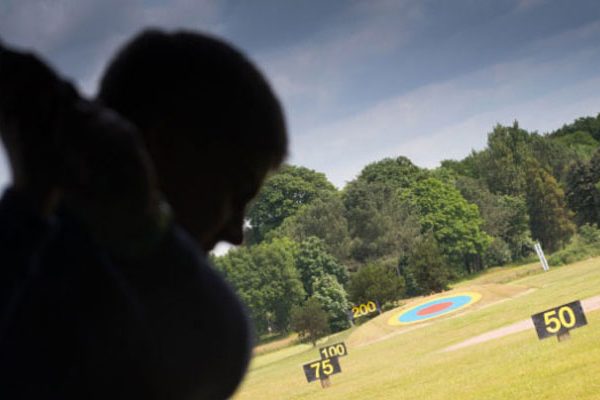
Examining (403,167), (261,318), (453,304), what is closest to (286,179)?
(403,167)

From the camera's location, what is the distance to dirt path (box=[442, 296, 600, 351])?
460 inches

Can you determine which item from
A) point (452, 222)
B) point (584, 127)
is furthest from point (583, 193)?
point (584, 127)

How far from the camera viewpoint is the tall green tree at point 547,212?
33.8m

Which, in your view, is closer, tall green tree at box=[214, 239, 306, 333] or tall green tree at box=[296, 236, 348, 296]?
tall green tree at box=[214, 239, 306, 333]

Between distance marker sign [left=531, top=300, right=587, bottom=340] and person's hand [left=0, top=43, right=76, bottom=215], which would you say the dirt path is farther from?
person's hand [left=0, top=43, right=76, bottom=215]

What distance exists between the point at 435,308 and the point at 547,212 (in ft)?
52.9

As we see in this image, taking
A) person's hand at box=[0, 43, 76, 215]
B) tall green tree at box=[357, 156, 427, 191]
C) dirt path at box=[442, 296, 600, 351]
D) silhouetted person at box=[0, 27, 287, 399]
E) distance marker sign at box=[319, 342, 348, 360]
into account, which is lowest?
dirt path at box=[442, 296, 600, 351]

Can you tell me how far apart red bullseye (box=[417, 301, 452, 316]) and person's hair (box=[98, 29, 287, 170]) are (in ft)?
67.1

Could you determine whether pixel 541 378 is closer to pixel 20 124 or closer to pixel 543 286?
pixel 20 124

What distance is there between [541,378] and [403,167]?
104 feet

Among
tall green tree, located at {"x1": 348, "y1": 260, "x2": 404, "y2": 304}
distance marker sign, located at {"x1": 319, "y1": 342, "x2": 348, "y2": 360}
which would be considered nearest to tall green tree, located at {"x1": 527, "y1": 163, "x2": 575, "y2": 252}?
tall green tree, located at {"x1": 348, "y1": 260, "x2": 404, "y2": 304}

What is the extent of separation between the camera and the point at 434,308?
20812mm

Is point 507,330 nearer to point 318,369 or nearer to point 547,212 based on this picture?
point 318,369

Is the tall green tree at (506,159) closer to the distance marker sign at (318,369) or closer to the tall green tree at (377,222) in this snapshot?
the tall green tree at (377,222)
